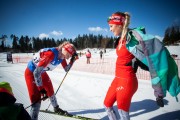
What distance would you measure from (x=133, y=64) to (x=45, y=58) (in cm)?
168

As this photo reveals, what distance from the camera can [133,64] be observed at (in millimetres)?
2652

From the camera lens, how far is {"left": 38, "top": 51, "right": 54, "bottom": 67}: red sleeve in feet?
10.6

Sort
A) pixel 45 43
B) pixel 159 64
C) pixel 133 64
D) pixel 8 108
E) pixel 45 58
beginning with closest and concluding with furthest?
pixel 8 108
pixel 159 64
pixel 133 64
pixel 45 58
pixel 45 43

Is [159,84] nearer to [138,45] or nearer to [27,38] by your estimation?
[138,45]

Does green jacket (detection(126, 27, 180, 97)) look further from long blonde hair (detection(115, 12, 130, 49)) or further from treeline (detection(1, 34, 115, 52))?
treeline (detection(1, 34, 115, 52))

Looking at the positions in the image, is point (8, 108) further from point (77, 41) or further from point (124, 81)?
point (77, 41)

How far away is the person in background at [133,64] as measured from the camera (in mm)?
2289

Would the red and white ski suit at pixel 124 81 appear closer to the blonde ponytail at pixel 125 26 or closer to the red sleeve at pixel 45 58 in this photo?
the blonde ponytail at pixel 125 26

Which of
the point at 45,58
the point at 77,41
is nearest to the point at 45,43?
the point at 77,41

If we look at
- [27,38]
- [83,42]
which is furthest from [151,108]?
[83,42]

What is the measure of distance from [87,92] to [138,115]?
2.49 metres

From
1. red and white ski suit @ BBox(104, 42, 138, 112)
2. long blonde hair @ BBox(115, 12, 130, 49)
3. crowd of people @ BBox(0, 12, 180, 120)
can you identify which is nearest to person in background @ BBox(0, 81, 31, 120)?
crowd of people @ BBox(0, 12, 180, 120)

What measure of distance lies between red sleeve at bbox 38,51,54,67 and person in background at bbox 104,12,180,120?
1.33 meters

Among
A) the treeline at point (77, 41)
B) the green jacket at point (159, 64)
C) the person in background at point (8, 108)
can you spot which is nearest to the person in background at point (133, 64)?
the green jacket at point (159, 64)
